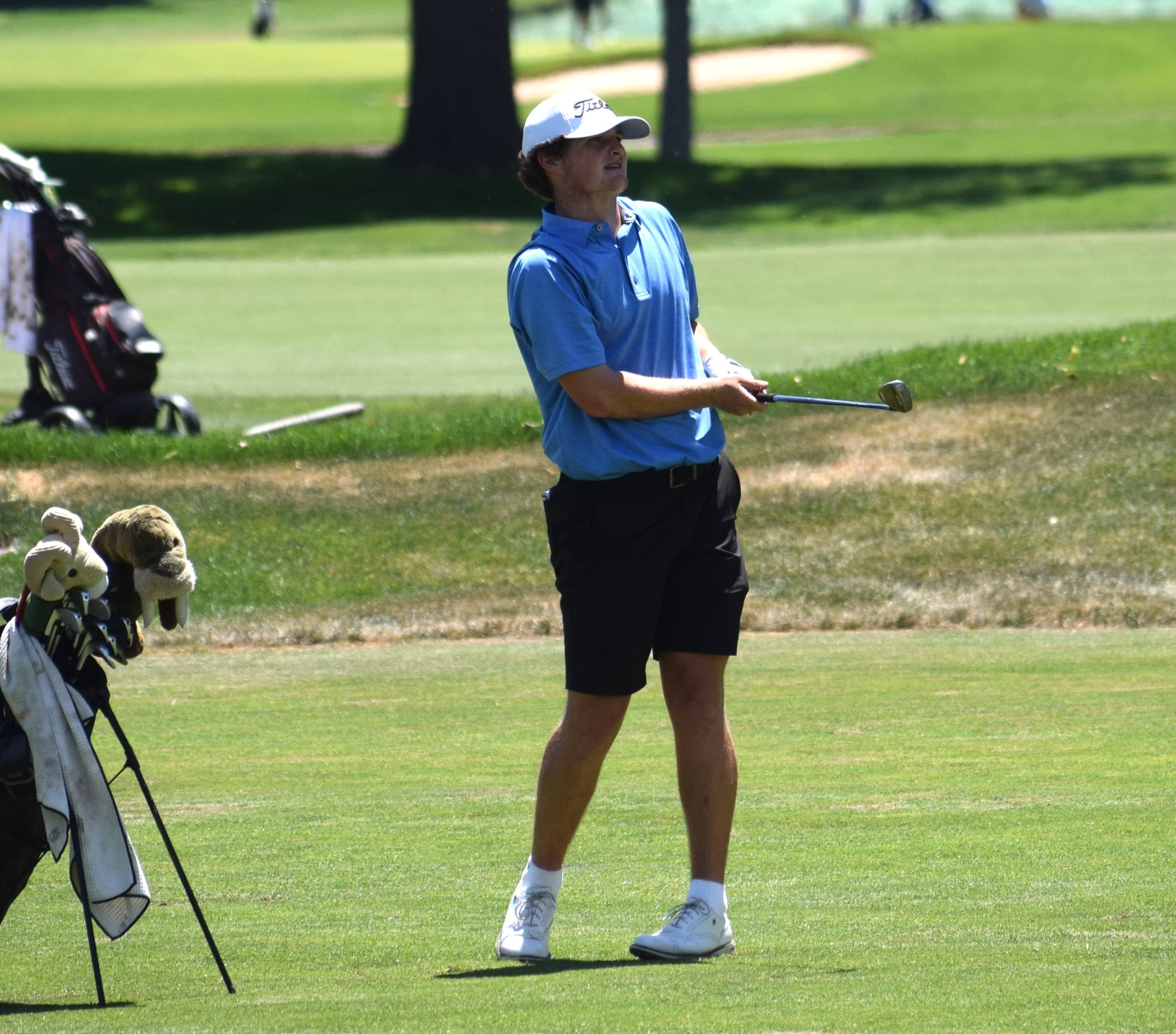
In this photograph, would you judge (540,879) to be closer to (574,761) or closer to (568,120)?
(574,761)

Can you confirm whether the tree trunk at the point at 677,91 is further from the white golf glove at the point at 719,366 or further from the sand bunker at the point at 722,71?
the white golf glove at the point at 719,366

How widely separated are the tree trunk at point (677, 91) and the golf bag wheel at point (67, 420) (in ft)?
71.4

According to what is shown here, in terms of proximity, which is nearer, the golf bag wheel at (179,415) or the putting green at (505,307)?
the golf bag wheel at (179,415)

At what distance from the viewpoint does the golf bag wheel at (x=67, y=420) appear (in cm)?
1431

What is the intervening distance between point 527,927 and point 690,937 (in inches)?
14.0

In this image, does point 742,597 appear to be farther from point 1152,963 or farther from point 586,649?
point 1152,963

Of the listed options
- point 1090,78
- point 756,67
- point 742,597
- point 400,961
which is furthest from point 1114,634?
point 756,67

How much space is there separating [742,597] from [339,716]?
3.21 metres

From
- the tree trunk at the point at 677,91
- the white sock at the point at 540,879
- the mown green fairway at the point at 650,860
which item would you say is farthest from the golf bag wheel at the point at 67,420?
the tree trunk at the point at 677,91

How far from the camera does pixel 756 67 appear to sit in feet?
180

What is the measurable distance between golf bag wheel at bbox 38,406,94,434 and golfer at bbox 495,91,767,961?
A: 978 centimetres

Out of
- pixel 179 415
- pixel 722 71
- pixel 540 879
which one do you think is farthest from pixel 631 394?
pixel 722 71

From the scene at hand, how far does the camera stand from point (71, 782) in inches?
174

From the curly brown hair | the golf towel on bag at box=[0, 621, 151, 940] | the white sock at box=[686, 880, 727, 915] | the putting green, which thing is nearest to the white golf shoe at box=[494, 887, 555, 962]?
the white sock at box=[686, 880, 727, 915]
